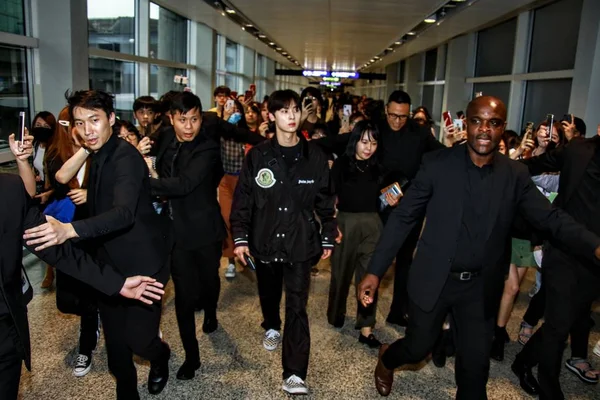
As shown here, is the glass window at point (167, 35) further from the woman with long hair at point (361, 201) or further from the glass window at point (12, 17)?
the woman with long hair at point (361, 201)

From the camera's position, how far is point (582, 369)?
3.55 m

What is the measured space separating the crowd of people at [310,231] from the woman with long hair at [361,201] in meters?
0.01

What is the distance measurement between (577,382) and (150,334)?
2972 millimetres

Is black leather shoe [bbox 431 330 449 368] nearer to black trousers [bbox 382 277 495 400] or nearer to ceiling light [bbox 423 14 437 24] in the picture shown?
black trousers [bbox 382 277 495 400]

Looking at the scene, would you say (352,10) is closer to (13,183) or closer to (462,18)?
(462,18)

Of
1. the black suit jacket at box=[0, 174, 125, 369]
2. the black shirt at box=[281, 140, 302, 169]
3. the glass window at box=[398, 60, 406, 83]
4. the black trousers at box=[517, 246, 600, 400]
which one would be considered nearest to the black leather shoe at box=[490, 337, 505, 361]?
the black trousers at box=[517, 246, 600, 400]

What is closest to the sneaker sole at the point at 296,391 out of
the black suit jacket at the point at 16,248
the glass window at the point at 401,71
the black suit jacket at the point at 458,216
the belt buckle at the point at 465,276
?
the black suit jacket at the point at 458,216

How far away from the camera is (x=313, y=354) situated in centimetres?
381

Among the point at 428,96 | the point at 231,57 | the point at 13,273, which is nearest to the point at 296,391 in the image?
the point at 13,273

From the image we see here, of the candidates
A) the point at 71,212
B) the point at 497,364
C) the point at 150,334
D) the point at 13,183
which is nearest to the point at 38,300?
the point at 71,212

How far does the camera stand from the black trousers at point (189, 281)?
11.0 feet

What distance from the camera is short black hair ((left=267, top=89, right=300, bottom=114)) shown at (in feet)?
10.6

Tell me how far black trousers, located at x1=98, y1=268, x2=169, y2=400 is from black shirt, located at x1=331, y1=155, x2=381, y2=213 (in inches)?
66.0

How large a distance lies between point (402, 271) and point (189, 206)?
1.94m
